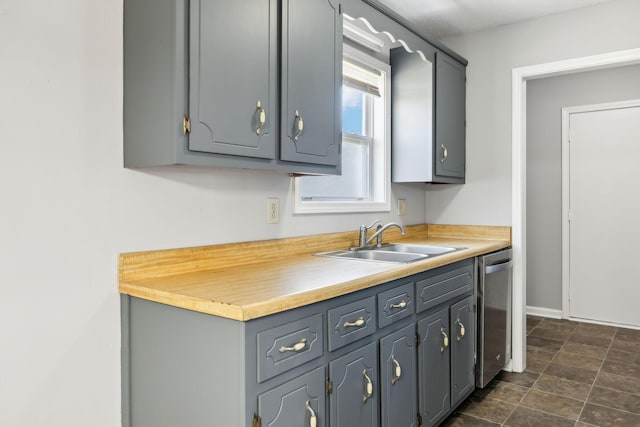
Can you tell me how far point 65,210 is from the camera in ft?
4.76

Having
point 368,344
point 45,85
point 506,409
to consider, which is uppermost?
point 45,85

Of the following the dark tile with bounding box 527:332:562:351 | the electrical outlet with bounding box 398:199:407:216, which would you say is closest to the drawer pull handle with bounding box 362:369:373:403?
the electrical outlet with bounding box 398:199:407:216

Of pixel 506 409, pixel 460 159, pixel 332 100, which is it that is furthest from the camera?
pixel 460 159

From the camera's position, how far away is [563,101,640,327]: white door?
4.08 meters

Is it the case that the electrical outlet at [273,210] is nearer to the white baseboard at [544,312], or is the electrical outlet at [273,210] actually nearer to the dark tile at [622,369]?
the dark tile at [622,369]

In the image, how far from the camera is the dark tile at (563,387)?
2777mm

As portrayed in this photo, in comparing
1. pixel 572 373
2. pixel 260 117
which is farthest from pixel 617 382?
pixel 260 117

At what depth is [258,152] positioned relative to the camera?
5.57 ft

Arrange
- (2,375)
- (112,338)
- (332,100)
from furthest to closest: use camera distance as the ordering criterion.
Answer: (332,100), (112,338), (2,375)

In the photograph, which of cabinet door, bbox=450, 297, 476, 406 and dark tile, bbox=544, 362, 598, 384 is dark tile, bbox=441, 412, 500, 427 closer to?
cabinet door, bbox=450, 297, 476, 406

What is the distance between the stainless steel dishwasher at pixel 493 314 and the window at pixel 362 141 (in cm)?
79

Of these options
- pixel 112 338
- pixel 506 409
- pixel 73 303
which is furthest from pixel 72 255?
pixel 506 409

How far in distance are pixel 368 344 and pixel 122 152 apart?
1154mm

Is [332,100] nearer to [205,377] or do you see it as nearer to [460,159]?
[205,377]
